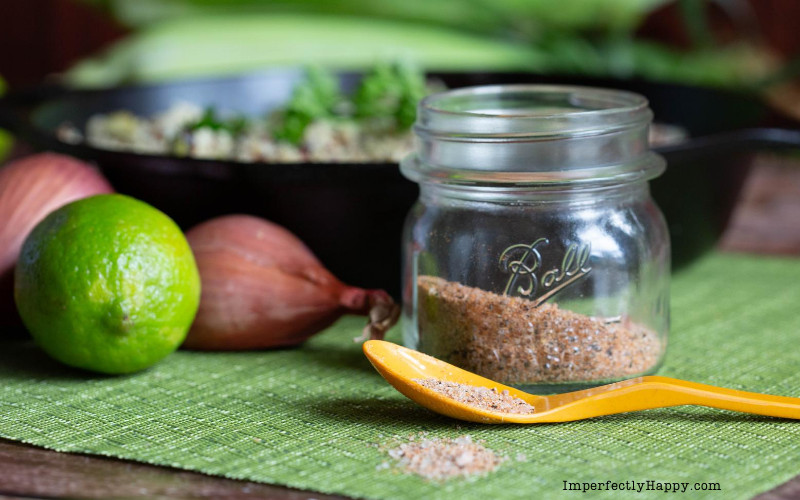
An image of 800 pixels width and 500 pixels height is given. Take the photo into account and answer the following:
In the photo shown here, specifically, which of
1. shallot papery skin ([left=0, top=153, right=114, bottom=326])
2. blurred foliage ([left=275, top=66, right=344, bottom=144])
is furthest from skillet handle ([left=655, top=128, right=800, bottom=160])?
shallot papery skin ([left=0, top=153, right=114, bottom=326])

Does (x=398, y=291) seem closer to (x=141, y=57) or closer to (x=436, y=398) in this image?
(x=436, y=398)

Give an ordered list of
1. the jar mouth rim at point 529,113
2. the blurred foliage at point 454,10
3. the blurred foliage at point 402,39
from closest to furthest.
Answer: the jar mouth rim at point 529,113 < the blurred foliage at point 402,39 < the blurred foliage at point 454,10

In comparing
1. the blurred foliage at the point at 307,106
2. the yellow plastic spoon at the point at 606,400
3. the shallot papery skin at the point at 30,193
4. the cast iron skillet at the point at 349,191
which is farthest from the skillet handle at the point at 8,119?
the yellow plastic spoon at the point at 606,400

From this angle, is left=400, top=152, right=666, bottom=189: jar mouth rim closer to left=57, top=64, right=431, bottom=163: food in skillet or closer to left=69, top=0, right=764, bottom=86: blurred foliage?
left=57, top=64, right=431, bottom=163: food in skillet

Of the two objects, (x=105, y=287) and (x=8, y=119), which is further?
(x=8, y=119)

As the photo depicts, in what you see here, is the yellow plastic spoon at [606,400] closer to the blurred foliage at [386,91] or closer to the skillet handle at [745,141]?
the skillet handle at [745,141]

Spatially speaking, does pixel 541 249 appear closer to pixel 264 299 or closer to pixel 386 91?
pixel 264 299

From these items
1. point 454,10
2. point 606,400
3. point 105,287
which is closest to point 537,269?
Result: point 606,400
